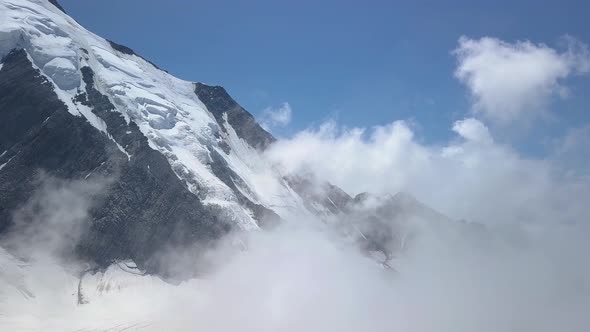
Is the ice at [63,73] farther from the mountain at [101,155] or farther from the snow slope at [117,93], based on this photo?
the mountain at [101,155]

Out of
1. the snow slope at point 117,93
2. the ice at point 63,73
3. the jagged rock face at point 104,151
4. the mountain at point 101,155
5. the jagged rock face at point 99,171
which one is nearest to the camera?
the jagged rock face at point 99,171

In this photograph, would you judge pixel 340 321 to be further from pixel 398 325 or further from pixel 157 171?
pixel 157 171

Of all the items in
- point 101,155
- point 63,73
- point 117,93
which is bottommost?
point 101,155

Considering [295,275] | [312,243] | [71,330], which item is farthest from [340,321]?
[71,330]

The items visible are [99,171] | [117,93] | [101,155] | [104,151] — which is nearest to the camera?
[99,171]

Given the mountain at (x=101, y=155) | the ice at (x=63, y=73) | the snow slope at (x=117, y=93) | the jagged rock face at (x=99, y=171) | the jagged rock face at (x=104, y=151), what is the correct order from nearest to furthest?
the jagged rock face at (x=99, y=171), the mountain at (x=101, y=155), the jagged rock face at (x=104, y=151), the snow slope at (x=117, y=93), the ice at (x=63, y=73)

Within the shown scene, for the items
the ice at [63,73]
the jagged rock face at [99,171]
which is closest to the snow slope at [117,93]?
the ice at [63,73]

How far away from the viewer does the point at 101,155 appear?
14312 cm

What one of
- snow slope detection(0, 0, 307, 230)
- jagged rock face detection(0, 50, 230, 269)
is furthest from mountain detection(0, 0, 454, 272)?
snow slope detection(0, 0, 307, 230)

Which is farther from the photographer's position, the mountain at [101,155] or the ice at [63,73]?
the ice at [63,73]

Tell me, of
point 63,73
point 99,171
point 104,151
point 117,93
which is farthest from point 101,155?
point 117,93

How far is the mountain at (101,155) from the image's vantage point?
5128 inches

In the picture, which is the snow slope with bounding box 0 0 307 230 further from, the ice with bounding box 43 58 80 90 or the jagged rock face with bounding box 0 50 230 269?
the jagged rock face with bounding box 0 50 230 269

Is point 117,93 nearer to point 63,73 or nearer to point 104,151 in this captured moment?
point 63,73
